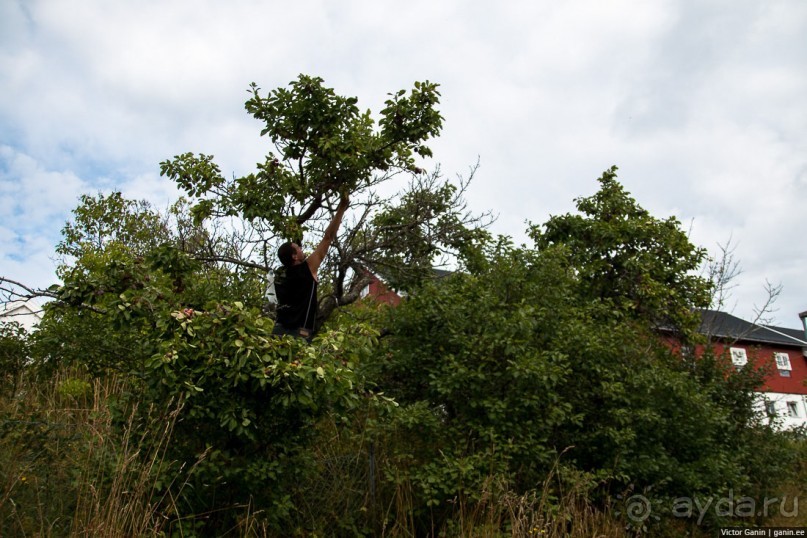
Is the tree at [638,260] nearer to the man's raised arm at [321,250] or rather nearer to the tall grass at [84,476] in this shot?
the man's raised arm at [321,250]

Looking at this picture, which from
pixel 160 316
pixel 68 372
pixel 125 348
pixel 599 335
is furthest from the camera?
pixel 68 372

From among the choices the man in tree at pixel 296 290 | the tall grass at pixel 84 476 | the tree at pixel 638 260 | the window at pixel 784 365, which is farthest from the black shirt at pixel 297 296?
the window at pixel 784 365

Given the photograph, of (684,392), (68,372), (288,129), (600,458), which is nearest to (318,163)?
(288,129)

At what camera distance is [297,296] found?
552cm

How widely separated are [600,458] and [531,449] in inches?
53.0

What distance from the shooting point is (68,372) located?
9047 millimetres

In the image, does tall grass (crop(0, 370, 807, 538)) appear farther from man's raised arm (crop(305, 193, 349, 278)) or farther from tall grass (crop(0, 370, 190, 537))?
man's raised arm (crop(305, 193, 349, 278))

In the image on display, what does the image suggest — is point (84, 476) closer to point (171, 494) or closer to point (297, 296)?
point (171, 494)

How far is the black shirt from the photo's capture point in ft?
18.1

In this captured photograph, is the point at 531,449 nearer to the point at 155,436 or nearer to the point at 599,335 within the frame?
the point at 599,335

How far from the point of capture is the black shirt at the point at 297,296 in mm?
5516
